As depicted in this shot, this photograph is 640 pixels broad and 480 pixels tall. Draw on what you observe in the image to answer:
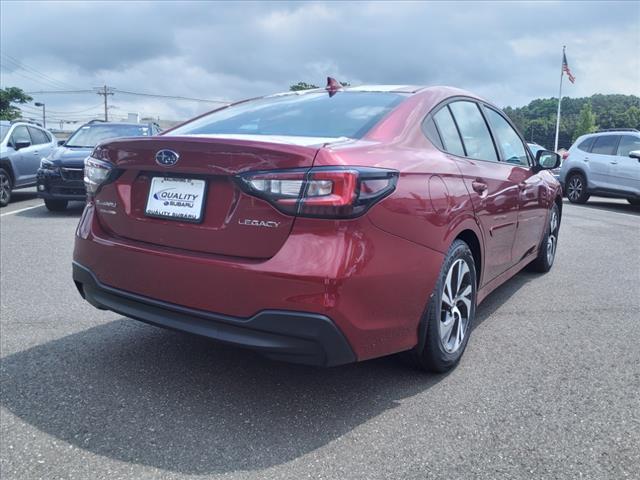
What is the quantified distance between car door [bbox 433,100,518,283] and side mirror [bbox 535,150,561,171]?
947mm

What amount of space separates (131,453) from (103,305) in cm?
87

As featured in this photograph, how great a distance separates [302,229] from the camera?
2.45m

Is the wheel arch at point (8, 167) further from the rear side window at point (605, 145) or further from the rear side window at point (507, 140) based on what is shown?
the rear side window at point (605, 145)

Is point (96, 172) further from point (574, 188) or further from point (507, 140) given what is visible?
point (574, 188)

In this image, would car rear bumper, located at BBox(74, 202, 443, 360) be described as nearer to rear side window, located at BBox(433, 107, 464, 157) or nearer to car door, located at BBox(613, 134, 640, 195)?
rear side window, located at BBox(433, 107, 464, 157)

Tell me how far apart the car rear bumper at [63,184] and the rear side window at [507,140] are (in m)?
7.05

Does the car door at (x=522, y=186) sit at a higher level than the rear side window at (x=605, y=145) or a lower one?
lower

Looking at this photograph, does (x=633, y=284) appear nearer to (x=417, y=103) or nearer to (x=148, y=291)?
(x=417, y=103)

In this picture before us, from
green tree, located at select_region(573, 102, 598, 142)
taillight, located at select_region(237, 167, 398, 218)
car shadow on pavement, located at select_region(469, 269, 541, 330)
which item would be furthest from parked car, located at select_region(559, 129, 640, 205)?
green tree, located at select_region(573, 102, 598, 142)

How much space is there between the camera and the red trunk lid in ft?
8.21

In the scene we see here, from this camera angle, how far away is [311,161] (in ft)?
8.07

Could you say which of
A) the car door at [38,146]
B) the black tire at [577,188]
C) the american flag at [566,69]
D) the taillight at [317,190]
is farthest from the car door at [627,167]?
the american flag at [566,69]

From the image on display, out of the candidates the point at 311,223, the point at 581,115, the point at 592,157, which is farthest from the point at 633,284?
the point at 581,115

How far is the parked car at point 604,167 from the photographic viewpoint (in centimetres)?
1274
